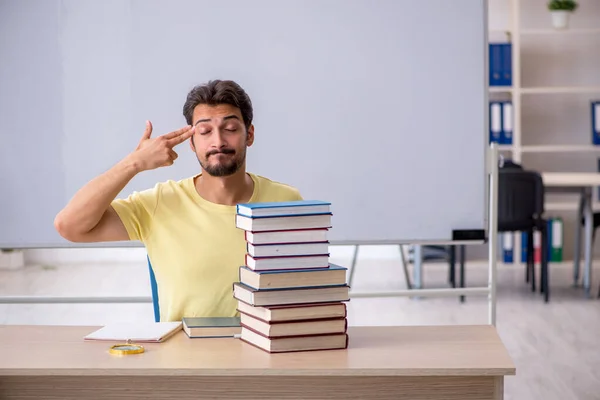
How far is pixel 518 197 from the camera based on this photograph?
214 inches

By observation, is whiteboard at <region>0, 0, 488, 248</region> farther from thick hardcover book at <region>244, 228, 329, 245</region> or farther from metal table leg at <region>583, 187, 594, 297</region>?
metal table leg at <region>583, 187, 594, 297</region>

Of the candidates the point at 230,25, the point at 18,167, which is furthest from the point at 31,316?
the point at 230,25

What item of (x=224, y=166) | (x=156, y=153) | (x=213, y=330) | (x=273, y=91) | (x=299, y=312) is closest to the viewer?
(x=299, y=312)

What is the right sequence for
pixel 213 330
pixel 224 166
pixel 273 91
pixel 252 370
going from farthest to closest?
pixel 273 91 < pixel 224 166 < pixel 213 330 < pixel 252 370

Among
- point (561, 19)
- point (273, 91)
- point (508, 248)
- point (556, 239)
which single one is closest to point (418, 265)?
point (508, 248)

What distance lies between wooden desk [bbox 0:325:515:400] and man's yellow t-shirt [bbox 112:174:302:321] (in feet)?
1.01

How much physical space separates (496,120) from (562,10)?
1.09m

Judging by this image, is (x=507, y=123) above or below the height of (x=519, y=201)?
above

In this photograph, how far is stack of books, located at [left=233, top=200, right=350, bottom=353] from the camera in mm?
1750

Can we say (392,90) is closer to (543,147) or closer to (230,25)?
(230,25)

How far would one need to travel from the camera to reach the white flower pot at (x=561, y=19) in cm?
695

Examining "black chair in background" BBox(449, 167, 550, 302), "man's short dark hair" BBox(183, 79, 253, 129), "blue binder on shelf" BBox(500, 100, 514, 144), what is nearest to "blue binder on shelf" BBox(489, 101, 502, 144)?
"blue binder on shelf" BBox(500, 100, 514, 144)

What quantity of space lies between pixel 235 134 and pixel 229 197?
16 centimetres

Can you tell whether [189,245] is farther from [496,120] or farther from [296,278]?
[496,120]
